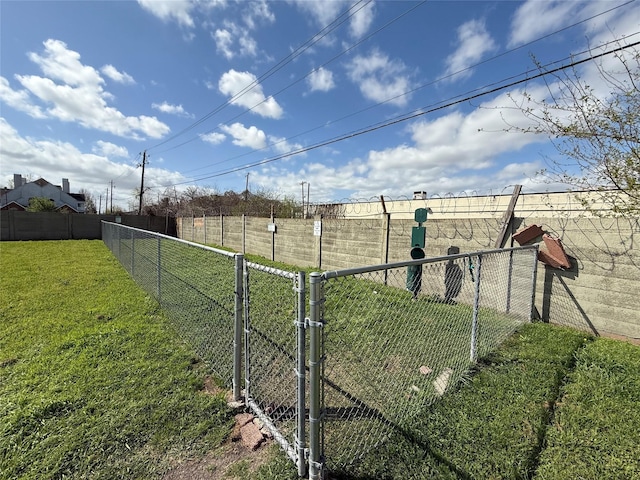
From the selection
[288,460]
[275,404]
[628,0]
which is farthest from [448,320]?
[628,0]

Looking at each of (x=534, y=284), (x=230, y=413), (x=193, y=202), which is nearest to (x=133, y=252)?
(x=230, y=413)

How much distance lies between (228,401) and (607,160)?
5093mm

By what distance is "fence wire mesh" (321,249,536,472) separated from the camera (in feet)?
7.18

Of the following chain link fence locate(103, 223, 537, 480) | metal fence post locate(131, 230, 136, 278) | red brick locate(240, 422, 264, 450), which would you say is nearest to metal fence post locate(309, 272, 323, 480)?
chain link fence locate(103, 223, 537, 480)

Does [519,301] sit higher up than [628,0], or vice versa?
[628,0]

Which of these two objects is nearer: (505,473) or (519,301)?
(505,473)

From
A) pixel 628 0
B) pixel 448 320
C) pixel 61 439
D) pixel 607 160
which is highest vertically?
pixel 628 0

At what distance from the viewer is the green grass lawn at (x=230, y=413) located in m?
1.86

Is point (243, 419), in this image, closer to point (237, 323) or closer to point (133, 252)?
point (237, 323)

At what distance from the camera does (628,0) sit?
3.84m

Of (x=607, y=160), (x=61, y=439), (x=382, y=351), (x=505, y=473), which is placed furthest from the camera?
(x=607, y=160)

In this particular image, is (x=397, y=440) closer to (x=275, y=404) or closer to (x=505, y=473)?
(x=505, y=473)

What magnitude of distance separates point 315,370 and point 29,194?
56627 millimetres

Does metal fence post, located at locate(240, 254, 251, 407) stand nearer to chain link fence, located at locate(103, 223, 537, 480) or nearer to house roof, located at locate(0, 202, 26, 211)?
chain link fence, located at locate(103, 223, 537, 480)
